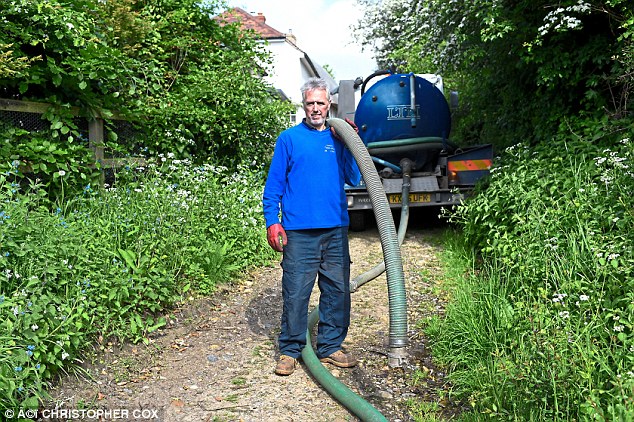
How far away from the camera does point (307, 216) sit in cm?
386

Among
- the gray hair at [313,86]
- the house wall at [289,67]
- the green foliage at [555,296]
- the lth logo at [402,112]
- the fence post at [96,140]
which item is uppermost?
the house wall at [289,67]

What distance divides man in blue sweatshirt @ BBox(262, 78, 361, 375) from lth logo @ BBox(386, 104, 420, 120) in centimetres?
418

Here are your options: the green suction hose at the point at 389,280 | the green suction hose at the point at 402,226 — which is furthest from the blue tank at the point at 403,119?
the green suction hose at the point at 389,280

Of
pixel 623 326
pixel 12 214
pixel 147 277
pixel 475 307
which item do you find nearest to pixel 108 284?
pixel 147 277

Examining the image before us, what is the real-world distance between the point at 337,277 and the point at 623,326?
176 centimetres

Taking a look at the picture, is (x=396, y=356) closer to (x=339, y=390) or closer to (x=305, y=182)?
(x=339, y=390)

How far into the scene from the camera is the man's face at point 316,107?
12.6ft

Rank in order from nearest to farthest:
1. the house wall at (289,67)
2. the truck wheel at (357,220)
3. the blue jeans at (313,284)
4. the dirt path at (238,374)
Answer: the dirt path at (238,374), the blue jeans at (313,284), the truck wheel at (357,220), the house wall at (289,67)

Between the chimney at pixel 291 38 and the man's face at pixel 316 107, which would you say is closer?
the man's face at pixel 316 107

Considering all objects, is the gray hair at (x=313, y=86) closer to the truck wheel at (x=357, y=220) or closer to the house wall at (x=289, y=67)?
the truck wheel at (x=357, y=220)

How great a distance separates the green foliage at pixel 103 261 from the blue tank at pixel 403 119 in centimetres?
249

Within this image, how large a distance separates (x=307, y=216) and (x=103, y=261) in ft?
5.06

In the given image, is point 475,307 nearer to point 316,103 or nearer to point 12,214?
point 316,103

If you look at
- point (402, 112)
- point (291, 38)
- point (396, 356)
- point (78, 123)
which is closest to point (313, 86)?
point (396, 356)
